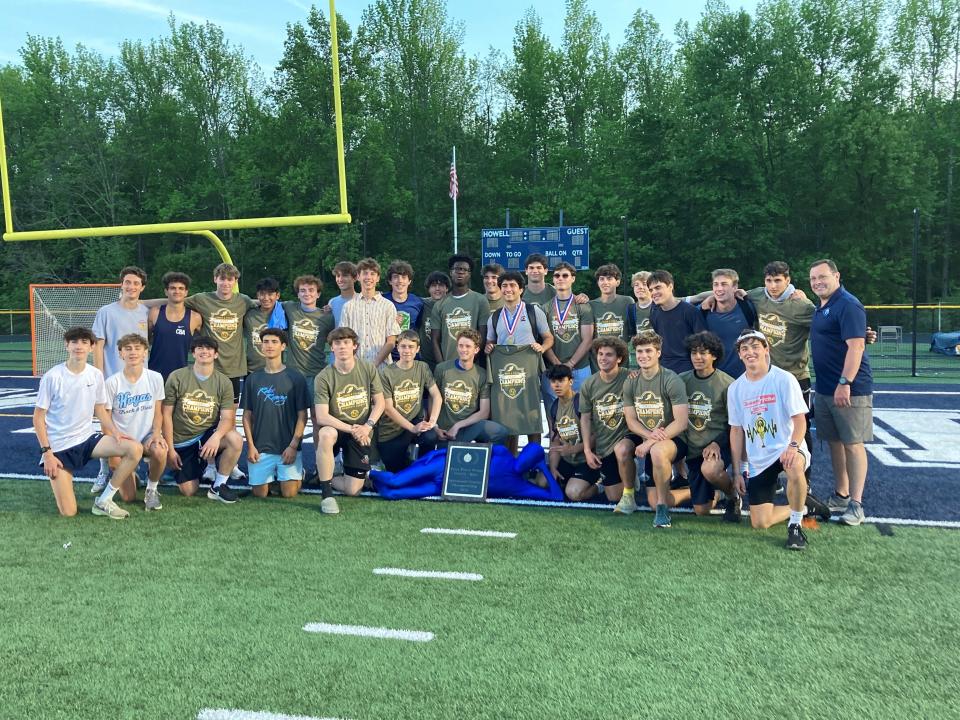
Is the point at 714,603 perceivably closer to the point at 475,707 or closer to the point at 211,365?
the point at 475,707

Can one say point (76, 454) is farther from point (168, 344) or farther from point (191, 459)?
point (168, 344)

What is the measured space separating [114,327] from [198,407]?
1175mm

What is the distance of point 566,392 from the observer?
6.71m

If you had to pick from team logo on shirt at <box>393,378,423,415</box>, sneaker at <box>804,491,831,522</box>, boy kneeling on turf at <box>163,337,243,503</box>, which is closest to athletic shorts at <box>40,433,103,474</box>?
boy kneeling on turf at <box>163,337,243,503</box>

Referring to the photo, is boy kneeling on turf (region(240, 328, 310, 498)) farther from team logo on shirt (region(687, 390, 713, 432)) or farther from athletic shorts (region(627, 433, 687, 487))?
team logo on shirt (region(687, 390, 713, 432))

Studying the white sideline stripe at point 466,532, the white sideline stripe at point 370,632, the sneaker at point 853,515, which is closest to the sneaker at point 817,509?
the sneaker at point 853,515

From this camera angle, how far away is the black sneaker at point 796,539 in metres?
5.14

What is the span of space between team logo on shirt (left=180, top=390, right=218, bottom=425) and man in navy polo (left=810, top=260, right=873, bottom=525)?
4.72m

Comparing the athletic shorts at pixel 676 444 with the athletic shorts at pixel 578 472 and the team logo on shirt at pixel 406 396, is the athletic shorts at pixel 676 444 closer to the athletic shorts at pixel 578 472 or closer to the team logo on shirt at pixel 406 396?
the athletic shorts at pixel 578 472

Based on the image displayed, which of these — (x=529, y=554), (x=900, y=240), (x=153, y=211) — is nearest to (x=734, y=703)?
(x=529, y=554)

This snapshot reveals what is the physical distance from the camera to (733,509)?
5.91 m

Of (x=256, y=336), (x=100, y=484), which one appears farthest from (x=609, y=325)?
(x=100, y=484)

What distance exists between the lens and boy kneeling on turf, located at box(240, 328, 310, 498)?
21.9ft

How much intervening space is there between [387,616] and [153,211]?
120 ft
